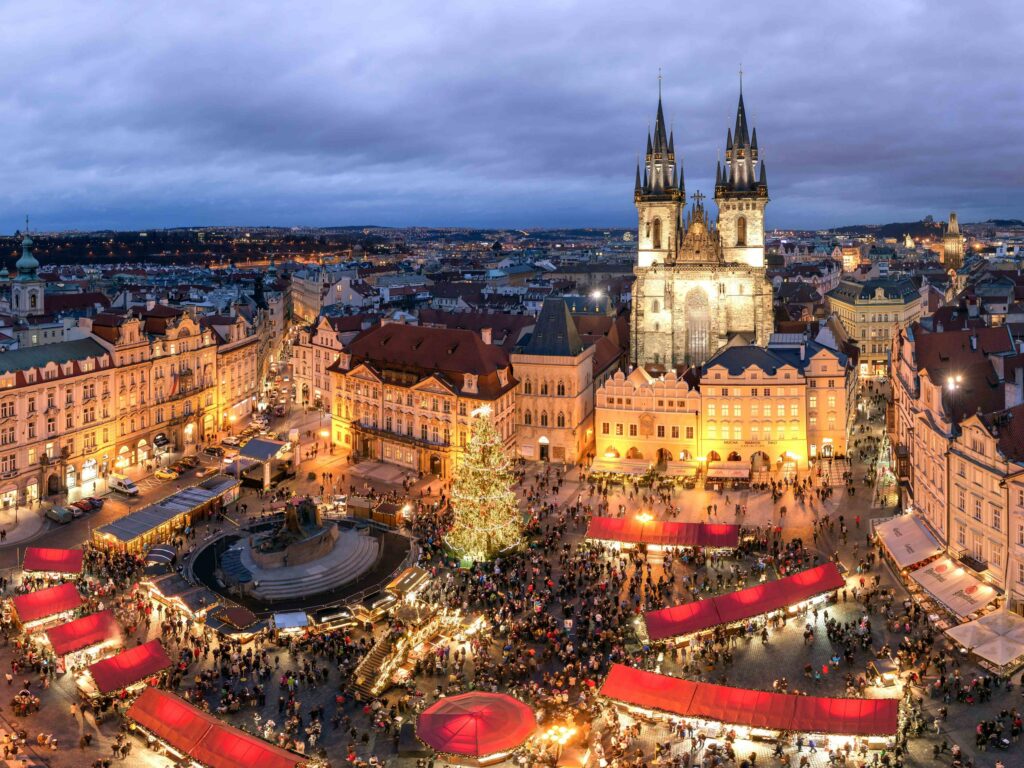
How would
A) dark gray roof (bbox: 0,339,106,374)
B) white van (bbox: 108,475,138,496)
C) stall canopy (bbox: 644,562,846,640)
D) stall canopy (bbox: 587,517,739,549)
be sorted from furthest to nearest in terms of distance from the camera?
white van (bbox: 108,475,138,496) → dark gray roof (bbox: 0,339,106,374) → stall canopy (bbox: 587,517,739,549) → stall canopy (bbox: 644,562,846,640)

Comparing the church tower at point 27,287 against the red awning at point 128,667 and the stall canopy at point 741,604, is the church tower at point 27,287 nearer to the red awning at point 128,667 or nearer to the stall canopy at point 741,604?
the red awning at point 128,667

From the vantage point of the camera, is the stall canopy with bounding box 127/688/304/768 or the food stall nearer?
the stall canopy with bounding box 127/688/304/768

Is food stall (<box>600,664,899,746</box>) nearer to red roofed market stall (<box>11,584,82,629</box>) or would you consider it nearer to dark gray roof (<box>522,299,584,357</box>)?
red roofed market stall (<box>11,584,82,629</box>)

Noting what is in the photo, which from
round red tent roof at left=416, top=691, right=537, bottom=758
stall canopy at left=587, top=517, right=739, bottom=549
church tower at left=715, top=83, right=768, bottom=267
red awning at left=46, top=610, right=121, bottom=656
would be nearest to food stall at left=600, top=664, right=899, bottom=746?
round red tent roof at left=416, top=691, right=537, bottom=758

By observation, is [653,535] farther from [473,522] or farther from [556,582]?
[473,522]

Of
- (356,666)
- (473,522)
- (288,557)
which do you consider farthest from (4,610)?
(473,522)

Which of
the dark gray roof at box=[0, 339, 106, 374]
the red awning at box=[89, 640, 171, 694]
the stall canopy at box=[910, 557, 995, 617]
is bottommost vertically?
the red awning at box=[89, 640, 171, 694]

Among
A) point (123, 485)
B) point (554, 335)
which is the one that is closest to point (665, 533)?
point (554, 335)
